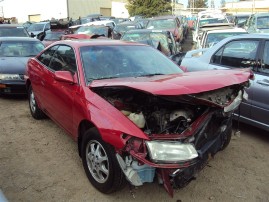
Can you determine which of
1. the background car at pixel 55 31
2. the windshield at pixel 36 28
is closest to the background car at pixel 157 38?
the background car at pixel 55 31

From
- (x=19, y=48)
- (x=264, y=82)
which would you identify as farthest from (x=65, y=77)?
(x=19, y=48)

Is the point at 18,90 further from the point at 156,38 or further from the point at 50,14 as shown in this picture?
the point at 50,14

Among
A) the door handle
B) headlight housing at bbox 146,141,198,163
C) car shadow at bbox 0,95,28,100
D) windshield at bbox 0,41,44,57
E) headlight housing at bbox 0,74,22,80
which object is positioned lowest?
car shadow at bbox 0,95,28,100

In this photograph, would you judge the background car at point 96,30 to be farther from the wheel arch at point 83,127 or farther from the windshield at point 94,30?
the wheel arch at point 83,127

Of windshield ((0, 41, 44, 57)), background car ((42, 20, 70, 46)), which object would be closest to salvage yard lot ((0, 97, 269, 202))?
windshield ((0, 41, 44, 57))

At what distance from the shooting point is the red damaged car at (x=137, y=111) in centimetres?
317

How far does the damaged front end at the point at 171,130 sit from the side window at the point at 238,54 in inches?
59.3

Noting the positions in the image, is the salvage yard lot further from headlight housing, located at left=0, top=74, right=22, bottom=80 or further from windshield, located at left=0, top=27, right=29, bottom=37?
windshield, located at left=0, top=27, right=29, bottom=37

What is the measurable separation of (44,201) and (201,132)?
70.4 inches

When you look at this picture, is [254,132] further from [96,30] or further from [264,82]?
[96,30]

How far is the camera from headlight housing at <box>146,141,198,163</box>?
10.2 feet

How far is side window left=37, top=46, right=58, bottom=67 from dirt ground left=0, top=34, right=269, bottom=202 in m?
1.13

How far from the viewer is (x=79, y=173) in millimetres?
4230

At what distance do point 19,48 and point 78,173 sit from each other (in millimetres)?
5751
